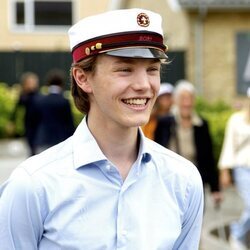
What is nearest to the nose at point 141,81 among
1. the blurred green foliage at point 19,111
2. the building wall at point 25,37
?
the blurred green foliage at point 19,111

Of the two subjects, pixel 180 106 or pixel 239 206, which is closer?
pixel 180 106

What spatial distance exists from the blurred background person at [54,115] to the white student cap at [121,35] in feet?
28.2

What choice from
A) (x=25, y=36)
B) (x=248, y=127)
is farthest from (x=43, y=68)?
(x=248, y=127)

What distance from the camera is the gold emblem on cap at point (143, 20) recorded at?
118 inches

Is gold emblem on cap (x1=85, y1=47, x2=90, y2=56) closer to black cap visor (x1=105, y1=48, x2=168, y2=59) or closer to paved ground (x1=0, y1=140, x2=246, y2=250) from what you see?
black cap visor (x1=105, y1=48, x2=168, y2=59)

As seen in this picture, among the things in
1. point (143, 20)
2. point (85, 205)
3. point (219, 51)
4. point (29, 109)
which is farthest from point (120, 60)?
point (219, 51)

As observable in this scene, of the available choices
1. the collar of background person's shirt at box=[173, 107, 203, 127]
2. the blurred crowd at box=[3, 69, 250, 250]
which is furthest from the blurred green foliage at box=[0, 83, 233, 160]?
the collar of background person's shirt at box=[173, 107, 203, 127]

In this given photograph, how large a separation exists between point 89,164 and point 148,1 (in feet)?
74.4

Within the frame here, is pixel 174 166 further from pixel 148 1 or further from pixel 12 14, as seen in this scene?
pixel 12 14

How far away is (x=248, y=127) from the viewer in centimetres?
895

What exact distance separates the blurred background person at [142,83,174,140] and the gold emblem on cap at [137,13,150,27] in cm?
502

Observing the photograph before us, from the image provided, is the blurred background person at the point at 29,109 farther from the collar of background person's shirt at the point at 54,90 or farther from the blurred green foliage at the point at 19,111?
the blurred green foliage at the point at 19,111

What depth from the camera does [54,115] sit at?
11.7m

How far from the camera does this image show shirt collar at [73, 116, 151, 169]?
2.97m
